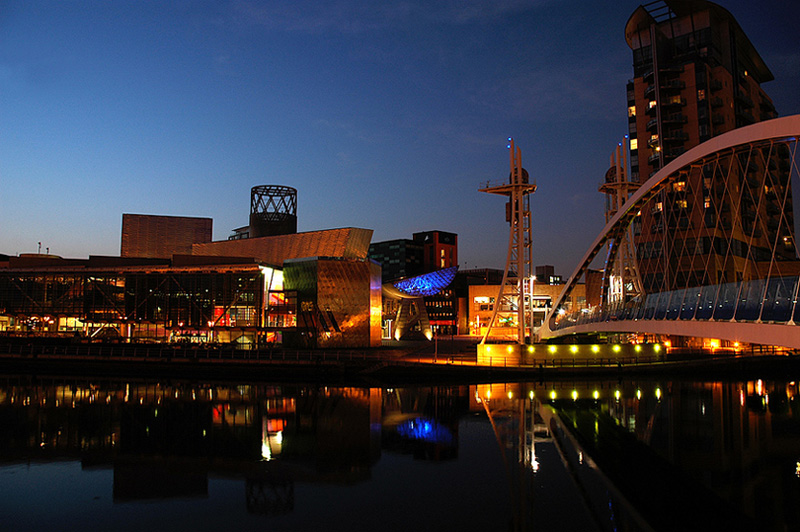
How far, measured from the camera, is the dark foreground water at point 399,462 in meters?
15.8

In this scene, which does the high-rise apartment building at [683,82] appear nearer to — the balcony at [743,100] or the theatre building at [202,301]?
the balcony at [743,100]

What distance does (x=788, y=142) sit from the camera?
1563 cm

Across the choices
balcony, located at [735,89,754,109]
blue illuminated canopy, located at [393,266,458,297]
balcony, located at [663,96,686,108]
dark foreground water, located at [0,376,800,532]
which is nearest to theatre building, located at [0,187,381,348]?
blue illuminated canopy, located at [393,266,458,297]

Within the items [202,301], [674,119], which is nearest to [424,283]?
[202,301]

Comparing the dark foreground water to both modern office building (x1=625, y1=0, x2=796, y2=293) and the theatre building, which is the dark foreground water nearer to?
the theatre building

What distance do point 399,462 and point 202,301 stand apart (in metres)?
42.3

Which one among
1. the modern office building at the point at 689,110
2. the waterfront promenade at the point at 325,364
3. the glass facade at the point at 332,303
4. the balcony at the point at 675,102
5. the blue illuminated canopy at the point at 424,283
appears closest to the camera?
the waterfront promenade at the point at 325,364

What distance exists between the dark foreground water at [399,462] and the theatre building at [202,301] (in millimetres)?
21580

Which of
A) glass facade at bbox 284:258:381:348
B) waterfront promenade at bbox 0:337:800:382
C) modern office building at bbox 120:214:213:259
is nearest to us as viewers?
waterfront promenade at bbox 0:337:800:382

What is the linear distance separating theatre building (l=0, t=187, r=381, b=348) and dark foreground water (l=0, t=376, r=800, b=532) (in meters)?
21.6

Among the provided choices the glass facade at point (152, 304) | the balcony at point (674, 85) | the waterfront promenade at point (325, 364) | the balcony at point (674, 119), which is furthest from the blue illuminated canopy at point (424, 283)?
the balcony at point (674, 85)

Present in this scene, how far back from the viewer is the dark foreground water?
51.9 ft

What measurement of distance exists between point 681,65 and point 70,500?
258ft

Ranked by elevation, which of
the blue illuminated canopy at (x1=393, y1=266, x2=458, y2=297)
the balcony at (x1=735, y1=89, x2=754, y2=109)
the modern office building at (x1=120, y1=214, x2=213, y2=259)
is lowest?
the blue illuminated canopy at (x1=393, y1=266, x2=458, y2=297)
